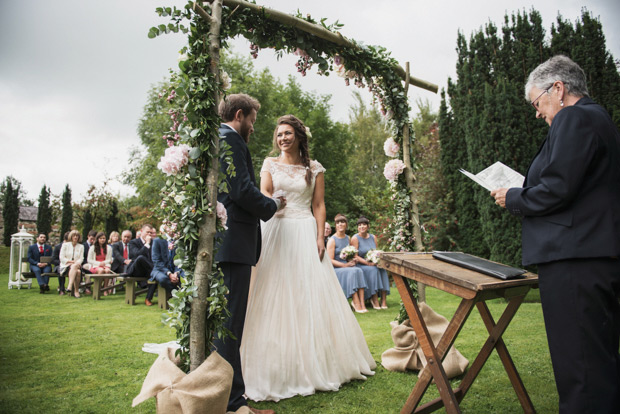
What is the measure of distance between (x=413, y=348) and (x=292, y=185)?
81.2 inches

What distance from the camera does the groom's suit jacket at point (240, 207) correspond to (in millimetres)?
2836

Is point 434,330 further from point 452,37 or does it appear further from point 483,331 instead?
point 452,37

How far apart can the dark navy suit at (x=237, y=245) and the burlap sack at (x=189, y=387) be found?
0.40m

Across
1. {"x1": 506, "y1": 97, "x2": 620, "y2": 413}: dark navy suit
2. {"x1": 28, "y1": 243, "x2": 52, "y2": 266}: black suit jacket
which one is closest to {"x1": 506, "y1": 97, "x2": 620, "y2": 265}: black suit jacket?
{"x1": 506, "y1": 97, "x2": 620, "y2": 413}: dark navy suit

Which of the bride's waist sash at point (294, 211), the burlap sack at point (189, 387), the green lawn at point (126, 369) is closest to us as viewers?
the burlap sack at point (189, 387)

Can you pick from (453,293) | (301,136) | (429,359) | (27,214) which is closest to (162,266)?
(301,136)

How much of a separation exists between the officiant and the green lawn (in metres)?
1.24

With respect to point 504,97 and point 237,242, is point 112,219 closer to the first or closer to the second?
point 504,97

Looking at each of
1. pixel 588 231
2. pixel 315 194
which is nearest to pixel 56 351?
pixel 315 194

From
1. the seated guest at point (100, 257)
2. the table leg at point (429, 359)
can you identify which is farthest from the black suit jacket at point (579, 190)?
the seated guest at point (100, 257)

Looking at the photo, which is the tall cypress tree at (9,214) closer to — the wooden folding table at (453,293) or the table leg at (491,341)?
the wooden folding table at (453,293)

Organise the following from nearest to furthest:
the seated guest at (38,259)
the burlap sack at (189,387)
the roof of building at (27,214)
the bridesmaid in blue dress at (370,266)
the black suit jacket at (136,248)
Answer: the burlap sack at (189,387) → the bridesmaid in blue dress at (370,266) → the black suit jacket at (136,248) → the seated guest at (38,259) → the roof of building at (27,214)

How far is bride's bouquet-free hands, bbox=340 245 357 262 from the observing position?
888 cm

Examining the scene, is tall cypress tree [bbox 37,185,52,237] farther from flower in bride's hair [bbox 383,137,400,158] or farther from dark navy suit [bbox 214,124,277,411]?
dark navy suit [bbox 214,124,277,411]
